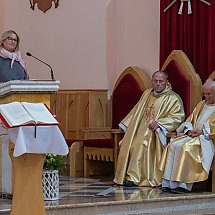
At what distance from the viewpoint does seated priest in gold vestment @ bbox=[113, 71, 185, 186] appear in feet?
21.1

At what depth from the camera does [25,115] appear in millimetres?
3895

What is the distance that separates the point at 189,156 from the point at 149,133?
796 millimetres

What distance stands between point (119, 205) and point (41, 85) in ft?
4.02

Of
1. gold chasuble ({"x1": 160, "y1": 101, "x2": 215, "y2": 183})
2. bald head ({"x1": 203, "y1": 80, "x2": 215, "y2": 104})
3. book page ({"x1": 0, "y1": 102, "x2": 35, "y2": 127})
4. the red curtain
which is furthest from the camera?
the red curtain

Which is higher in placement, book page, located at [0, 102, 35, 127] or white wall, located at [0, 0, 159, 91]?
white wall, located at [0, 0, 159, 91]

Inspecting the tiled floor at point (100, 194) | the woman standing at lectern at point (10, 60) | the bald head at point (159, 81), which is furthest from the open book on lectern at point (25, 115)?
the bald head at point (159, 81)

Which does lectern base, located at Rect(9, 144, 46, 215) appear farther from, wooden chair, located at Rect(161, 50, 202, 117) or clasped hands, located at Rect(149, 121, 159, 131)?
wooden chair, located at Rect(161, 50, 202, 117)

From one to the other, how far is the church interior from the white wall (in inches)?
0.5

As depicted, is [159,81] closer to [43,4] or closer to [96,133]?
[96,133]

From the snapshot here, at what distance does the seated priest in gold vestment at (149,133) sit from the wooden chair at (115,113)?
434mm

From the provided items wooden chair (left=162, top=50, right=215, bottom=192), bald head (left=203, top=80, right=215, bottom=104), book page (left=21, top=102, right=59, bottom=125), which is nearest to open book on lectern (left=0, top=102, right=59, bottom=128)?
book page (left=21, top=102, right=59, bottom=125)

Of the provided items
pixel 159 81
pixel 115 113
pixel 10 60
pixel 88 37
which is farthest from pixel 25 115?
pixel 88 37

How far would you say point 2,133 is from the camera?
5391 millimetres

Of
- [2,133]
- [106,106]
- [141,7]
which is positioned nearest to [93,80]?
[106,106]
